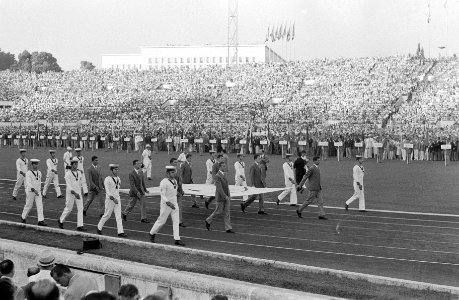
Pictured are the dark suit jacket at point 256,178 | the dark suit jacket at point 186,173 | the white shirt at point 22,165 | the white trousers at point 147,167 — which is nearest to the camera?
the dark suit jacket at point 256,178

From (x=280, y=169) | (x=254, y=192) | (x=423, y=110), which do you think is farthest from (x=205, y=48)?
(x=254, y=192)

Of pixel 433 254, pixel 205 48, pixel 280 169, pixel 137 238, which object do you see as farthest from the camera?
pixel 205 48

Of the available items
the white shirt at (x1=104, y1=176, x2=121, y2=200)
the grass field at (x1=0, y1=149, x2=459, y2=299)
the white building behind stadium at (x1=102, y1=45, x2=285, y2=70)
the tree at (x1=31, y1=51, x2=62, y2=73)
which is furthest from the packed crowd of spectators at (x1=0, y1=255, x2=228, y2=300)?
the tree at (x1=31, y1=51, x2=62, y2=73)

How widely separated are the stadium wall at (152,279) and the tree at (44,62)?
127869mm

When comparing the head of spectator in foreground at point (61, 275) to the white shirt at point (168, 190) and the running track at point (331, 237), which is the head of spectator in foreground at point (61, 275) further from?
the white shirt at point (168, 190)

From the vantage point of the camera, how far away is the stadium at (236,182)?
11125 mm

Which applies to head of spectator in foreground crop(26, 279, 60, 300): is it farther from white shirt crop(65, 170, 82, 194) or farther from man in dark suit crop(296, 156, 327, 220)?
man in dark suit crop(296, 156, 327, 220)

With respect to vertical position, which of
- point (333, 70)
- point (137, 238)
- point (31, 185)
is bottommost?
point (137, 238)

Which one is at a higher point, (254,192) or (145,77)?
(145,77)

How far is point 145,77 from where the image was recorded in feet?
251

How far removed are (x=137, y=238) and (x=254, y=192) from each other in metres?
3.99

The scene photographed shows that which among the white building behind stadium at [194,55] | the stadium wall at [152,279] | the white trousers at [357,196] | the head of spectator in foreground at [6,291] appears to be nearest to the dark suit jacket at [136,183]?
the stadium wall at [152,279]

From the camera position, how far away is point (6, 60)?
14650cm

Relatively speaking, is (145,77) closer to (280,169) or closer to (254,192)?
(280,169)
